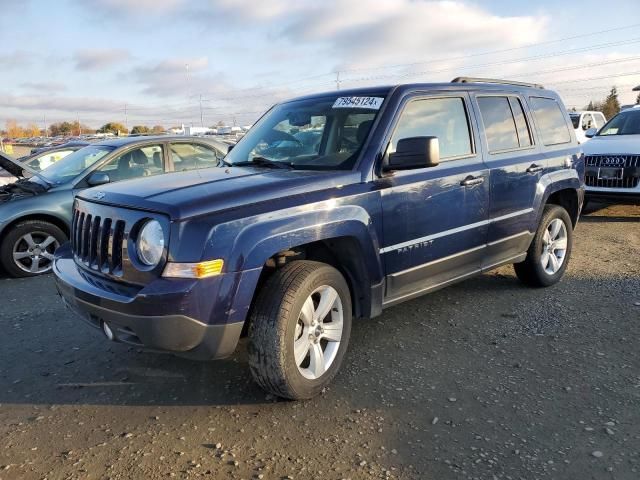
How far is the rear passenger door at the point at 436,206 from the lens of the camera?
12.0ft

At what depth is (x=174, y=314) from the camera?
2.71 m

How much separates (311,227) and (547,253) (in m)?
3.26

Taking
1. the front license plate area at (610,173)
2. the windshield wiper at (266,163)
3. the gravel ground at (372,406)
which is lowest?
the gravel ground at (372,406)

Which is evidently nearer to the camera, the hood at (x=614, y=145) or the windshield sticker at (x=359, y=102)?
the windshield sticker at (x=359, y=102)

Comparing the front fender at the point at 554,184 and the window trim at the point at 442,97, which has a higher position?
the window trim at the point at 442,97

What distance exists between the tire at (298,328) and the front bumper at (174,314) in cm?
20

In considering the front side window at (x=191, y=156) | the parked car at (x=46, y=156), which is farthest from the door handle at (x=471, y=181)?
the parked car at (x=46, y=156)

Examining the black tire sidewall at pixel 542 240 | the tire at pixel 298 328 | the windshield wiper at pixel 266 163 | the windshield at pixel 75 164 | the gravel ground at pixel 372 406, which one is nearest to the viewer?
the gravel ground at pixel 372 406

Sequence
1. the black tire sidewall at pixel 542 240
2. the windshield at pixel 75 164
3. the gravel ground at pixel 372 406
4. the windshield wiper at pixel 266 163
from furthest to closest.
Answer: the windshield at pixel 75 164
the black tire sidewall at pixel 542 240
the windshield wiper at pixel 266 163
the gravel ground at pixel 372 406

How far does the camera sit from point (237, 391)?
135 inches

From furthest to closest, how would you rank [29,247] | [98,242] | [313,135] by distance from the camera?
[29,247] < [313,135] < [98,242]

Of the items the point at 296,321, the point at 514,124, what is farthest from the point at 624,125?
the point at 296,321

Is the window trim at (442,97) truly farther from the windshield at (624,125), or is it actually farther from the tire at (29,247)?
the windshield at (624,125)

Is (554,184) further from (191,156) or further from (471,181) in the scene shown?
(191,156)
